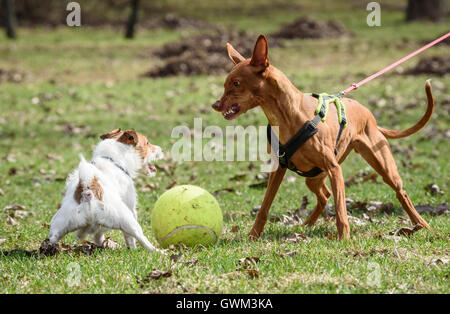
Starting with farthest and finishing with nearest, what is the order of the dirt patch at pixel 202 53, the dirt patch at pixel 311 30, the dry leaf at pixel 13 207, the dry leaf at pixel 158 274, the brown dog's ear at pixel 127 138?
1. the dirt patch at pixel 311 30
2. the dirt patch at pixel 202 53
3. the dry leaf at pixel 13 207
4. the brown dog's ear at pixel 127 138
5. the dry leaf at pixel 158 274

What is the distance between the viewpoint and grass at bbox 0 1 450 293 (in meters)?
4.33

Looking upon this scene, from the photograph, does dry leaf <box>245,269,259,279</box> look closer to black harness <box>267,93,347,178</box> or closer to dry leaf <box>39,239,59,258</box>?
black harness <box>267,93,347,178</box>

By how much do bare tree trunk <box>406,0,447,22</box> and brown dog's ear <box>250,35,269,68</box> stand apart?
78.0 ft

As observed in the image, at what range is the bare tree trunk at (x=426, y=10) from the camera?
26.3 m

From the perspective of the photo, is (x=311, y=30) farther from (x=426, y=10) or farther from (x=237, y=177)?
(x=237, y=177)

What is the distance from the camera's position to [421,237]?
539cm

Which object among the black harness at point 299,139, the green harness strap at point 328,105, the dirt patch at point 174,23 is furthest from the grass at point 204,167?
the dirt patch at point 174,23

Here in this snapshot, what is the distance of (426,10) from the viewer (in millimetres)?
26609

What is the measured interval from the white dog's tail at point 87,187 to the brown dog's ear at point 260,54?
5.65 ft

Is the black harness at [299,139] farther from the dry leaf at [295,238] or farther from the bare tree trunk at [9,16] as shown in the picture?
the bare tree trunk at [9,16]
